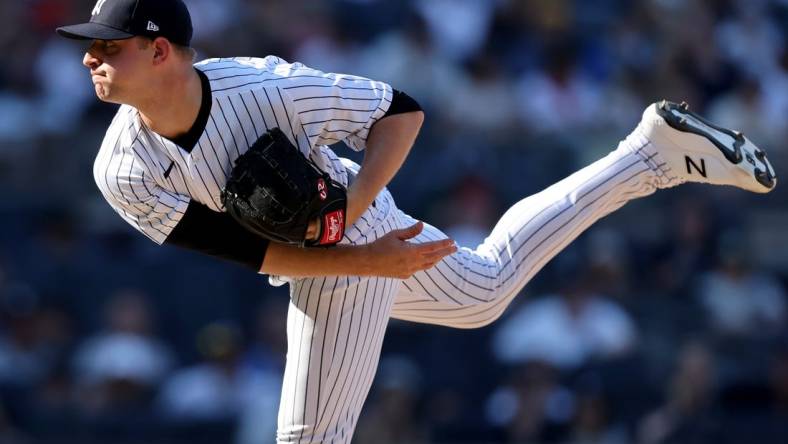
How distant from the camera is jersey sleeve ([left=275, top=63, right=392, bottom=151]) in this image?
12.9 feet

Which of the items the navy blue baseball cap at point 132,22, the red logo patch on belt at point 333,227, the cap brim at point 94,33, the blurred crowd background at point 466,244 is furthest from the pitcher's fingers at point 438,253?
the blurred crowd background at point 466,244

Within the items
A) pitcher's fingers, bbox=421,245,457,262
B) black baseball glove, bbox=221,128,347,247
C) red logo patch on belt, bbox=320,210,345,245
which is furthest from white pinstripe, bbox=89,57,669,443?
pitcher's fingers, bbox=421,245,457,262

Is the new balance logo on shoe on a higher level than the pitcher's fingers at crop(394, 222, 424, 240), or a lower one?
higher

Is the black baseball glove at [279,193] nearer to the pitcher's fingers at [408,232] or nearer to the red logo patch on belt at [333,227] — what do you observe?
the red logo patch on belt at [333,227]

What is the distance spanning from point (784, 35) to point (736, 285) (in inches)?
103

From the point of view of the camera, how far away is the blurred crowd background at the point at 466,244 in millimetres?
7246

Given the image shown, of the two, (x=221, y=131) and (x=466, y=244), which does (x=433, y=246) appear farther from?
(x=466, y=244)

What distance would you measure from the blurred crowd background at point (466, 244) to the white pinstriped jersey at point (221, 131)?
325 cm

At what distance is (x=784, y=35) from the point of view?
998 cm

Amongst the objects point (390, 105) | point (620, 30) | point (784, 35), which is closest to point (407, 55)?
point (620, 30)

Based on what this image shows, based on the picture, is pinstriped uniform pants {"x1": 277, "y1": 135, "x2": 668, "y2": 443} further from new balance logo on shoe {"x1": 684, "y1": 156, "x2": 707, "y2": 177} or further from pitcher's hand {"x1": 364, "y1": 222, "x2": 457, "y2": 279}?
pitcher's hand {"x1": 364, "y1": 222, "x2": 457, "y2": 279}

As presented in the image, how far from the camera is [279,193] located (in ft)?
12.0

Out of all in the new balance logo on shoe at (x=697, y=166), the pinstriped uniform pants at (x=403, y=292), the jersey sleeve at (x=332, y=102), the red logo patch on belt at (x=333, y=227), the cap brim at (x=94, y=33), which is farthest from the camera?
the new balance logo on shoe at (x=697, y=166)

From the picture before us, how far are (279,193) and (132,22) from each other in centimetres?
58
